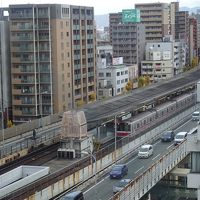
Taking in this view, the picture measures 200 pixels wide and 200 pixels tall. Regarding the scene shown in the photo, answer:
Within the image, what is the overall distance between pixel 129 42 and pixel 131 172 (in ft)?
144

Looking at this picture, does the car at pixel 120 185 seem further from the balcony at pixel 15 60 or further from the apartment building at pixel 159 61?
the apartment building at pixel 159 61

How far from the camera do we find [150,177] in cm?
1844

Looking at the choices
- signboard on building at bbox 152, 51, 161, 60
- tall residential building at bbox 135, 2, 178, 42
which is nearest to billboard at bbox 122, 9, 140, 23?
signboard on building at bbox 152, 51, 161, 60

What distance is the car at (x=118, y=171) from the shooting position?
19.3 meters

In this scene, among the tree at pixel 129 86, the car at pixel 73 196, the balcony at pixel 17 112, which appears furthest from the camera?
the tree at pixel 129 86

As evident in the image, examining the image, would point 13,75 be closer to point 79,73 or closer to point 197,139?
point 79,73

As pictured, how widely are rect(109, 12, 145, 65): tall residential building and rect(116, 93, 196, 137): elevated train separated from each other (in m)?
24.4

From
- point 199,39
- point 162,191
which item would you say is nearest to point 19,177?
point 162,191

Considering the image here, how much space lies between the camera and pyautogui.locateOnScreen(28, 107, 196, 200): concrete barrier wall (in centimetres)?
1652

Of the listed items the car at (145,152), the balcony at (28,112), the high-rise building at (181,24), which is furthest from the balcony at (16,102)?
the high-rise building at (181,24)

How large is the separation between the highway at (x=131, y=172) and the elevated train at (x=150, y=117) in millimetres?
1514

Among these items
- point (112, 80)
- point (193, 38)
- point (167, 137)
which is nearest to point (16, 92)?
point (167, 137)

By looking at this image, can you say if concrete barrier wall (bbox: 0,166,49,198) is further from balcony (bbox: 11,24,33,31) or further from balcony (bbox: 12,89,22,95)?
balcony (bbox: 11,24,33,31)

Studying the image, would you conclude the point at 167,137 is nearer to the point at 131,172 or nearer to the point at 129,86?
the point at 131,172
